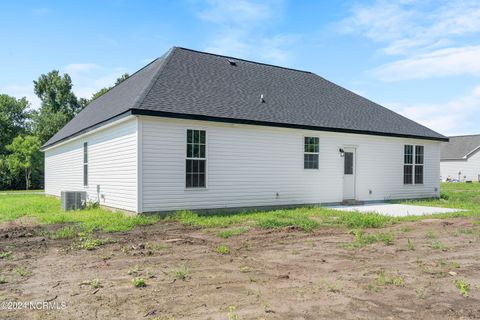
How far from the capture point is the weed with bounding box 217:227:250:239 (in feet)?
28.9

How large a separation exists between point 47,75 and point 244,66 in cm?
4096

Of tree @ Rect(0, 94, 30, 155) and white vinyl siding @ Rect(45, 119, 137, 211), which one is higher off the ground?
tree @ Rect(0, 94, 30, 155)

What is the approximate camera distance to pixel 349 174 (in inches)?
631

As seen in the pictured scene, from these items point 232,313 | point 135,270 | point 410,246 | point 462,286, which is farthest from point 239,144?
point 232,313

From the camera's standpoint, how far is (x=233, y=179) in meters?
12.9

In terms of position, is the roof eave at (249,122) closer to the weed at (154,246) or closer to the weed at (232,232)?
the weed at (232,232)

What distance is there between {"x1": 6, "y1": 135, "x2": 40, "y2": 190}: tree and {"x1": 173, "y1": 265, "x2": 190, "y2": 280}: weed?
34.6 meters

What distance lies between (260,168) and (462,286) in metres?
8.88

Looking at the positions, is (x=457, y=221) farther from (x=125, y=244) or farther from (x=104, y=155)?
(x=104, y=155)

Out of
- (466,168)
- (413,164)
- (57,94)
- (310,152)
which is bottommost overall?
(466,168)

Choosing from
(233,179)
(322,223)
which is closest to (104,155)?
(233,179)

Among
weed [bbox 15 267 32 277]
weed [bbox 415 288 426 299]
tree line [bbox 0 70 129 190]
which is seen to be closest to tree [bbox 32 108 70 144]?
tree line [bbox 0 70 129 190]

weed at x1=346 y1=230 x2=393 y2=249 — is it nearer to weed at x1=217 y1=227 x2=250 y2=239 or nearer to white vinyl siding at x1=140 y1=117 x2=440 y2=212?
weed at x1=217 y1=227 x2=250 y2=239

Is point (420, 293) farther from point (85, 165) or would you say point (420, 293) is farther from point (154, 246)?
point (85, 165)
